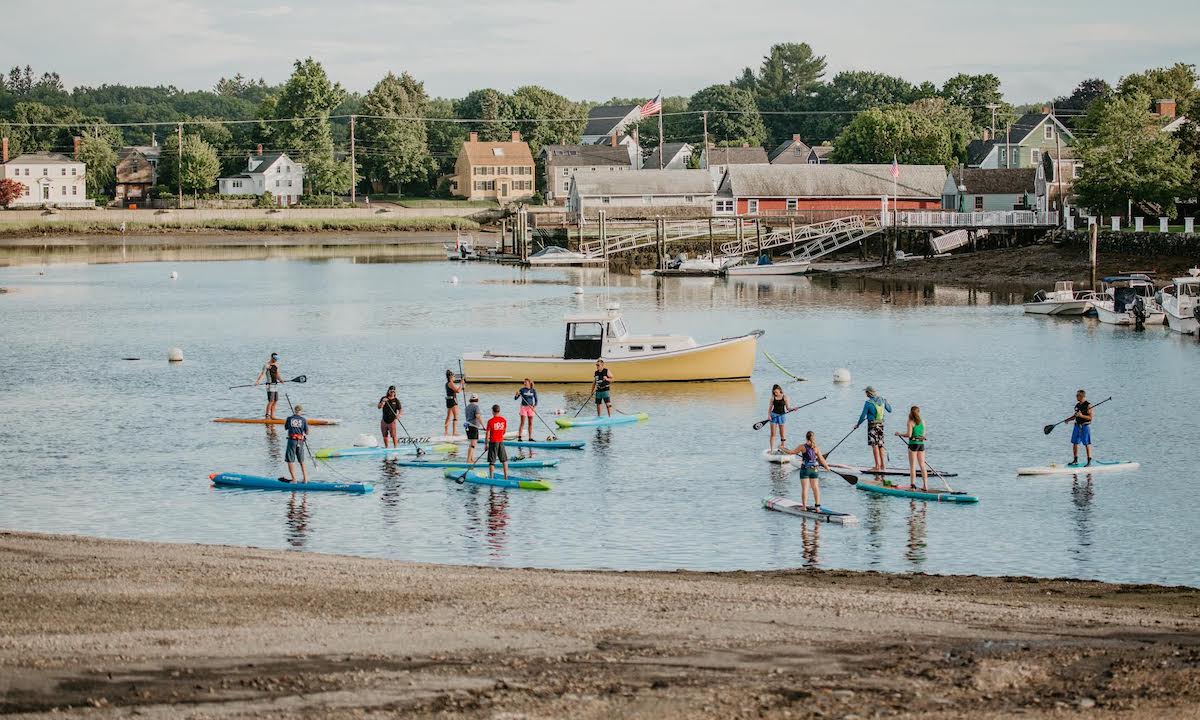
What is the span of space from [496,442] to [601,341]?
597 inches

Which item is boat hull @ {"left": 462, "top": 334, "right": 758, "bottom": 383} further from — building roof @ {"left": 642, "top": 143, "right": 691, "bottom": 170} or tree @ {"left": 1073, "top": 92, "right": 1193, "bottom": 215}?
building roof @ {"left": 642, "top": 143, "right": 691, "bottom": 170}

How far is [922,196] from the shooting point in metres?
122

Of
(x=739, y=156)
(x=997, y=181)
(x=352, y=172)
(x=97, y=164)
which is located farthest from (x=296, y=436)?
(x=97, y=164)

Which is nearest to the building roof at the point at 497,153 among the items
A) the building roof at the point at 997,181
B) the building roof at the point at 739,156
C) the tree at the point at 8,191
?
the building roof at the point at 739,156

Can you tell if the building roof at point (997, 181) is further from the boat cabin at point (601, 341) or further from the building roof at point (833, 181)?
the boat cabin at point (601, 341)

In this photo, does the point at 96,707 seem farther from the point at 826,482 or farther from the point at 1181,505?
the point at 1181,505

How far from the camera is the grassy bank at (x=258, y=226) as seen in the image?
137750mm

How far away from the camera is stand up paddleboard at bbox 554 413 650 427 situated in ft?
124

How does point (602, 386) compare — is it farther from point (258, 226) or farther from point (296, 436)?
point (258, 226)

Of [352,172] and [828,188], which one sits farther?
[352,172]

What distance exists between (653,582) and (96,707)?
9303 mm

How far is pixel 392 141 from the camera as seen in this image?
165 m

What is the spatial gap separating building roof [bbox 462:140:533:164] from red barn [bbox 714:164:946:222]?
50.4 meters

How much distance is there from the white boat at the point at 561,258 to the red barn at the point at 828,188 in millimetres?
16038
